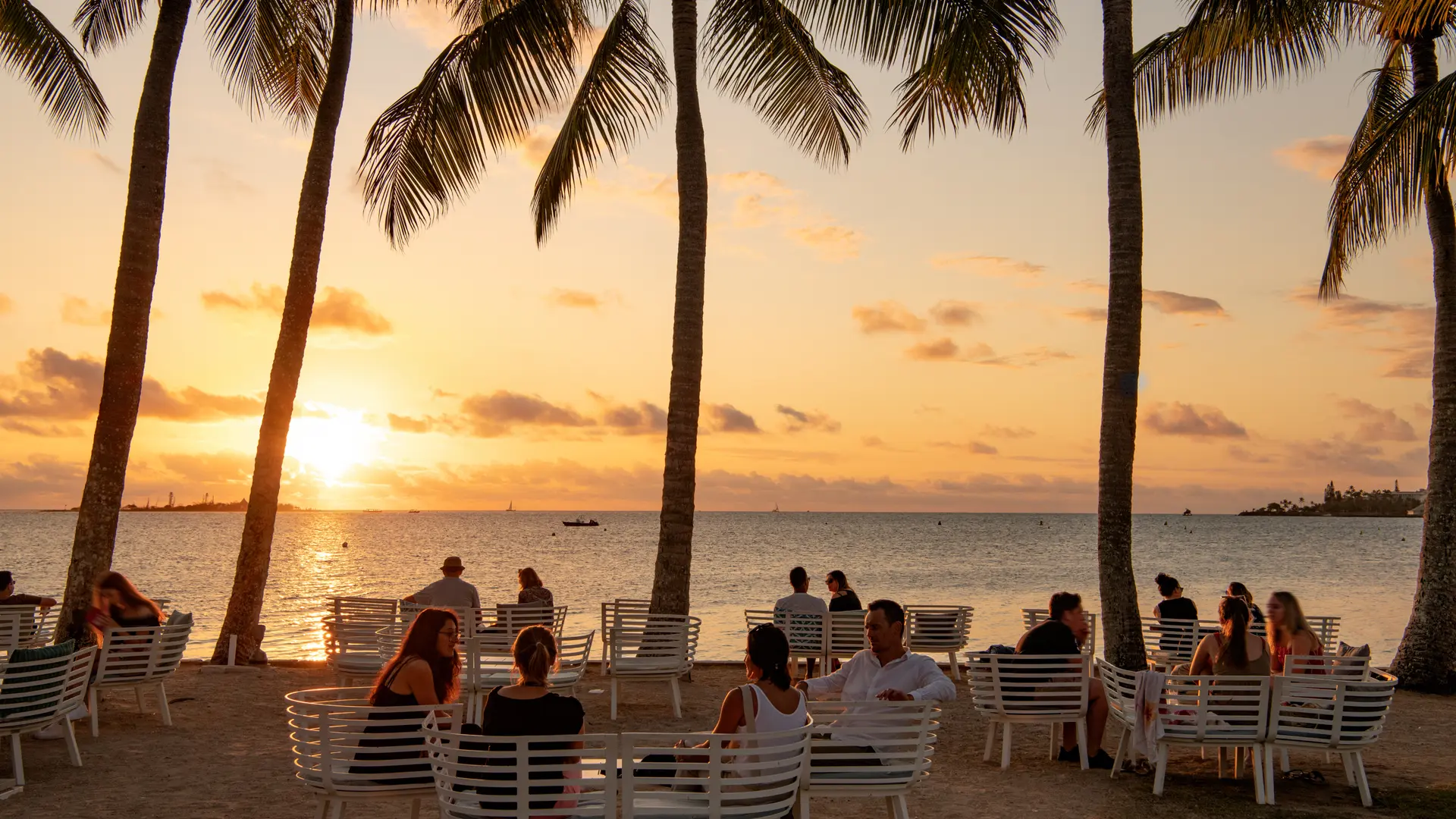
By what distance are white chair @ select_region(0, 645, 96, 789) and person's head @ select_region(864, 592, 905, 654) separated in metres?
4.97

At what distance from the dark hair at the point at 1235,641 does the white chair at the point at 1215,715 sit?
1.17ft

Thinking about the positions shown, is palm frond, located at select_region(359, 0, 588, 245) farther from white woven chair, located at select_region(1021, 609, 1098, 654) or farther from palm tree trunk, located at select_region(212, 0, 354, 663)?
white woven chair, located at select_region(1021, 609, 1098, 654)

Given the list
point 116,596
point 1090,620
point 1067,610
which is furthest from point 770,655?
point 1090,620

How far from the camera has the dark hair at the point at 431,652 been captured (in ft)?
19.5

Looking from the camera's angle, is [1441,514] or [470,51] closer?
[1441,514]

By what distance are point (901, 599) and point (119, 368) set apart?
123 ft

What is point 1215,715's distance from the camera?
7273mm

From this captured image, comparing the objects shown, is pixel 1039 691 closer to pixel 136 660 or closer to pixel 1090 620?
pixel 1090 620

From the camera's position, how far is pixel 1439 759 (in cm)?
868

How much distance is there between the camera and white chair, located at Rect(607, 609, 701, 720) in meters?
10.2

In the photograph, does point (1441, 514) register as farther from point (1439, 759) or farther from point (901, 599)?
point (901, 599)

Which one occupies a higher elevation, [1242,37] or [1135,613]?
[1242,37]

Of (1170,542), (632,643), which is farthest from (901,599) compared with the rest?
(1170,542)

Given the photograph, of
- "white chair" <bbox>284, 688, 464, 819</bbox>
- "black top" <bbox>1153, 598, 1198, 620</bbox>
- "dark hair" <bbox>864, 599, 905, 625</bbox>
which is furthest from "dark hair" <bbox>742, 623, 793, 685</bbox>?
"black top" <bbox>1153, 598, 1198, 620</bbox>
